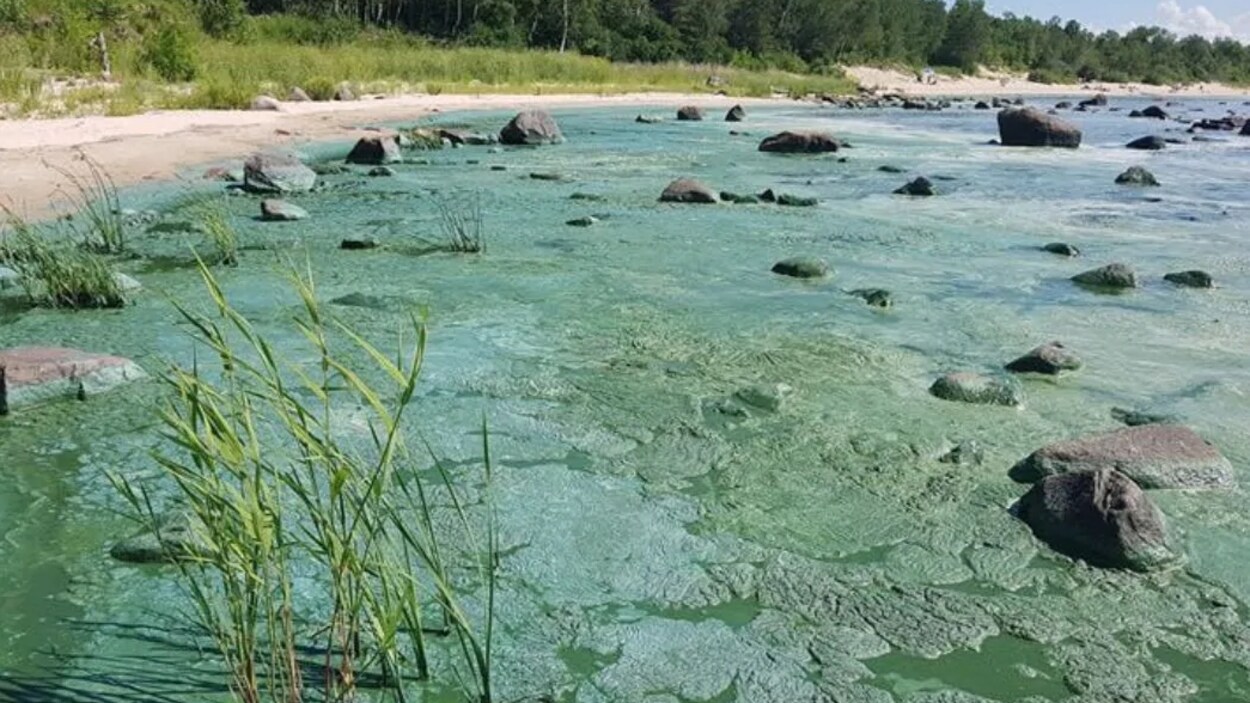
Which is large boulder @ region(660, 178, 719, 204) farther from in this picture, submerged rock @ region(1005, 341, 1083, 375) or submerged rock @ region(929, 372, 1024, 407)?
submerged rock @ region(929, 372, 1024, 407)

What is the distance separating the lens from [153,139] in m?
15.7

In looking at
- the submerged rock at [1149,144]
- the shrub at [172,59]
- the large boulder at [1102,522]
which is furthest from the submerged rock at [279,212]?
the submerged rock at [1149,144]

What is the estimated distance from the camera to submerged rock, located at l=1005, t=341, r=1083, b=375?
6250 millimetres

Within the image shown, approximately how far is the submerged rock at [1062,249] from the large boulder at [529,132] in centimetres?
1229

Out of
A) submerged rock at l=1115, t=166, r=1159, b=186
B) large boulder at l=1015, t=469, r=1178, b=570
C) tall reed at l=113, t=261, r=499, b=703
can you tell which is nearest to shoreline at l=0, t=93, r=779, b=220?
tall reed at l=113, t=261, r=499, b=703

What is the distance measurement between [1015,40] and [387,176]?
3481 inches

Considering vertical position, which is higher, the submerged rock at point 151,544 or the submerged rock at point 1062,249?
the submerged rock at point 1062,249

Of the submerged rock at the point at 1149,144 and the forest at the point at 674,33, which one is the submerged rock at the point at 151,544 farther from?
the submerged rock at the point at 1149,144

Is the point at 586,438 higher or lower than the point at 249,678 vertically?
lower

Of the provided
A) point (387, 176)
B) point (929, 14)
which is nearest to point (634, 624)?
point (387, 176)

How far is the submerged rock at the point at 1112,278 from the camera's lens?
28.9 ft

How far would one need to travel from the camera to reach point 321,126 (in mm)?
20078

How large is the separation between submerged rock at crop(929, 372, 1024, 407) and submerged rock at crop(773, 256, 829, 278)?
306 cm

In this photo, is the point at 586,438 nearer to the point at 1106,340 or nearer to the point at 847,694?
the point at 847,694
